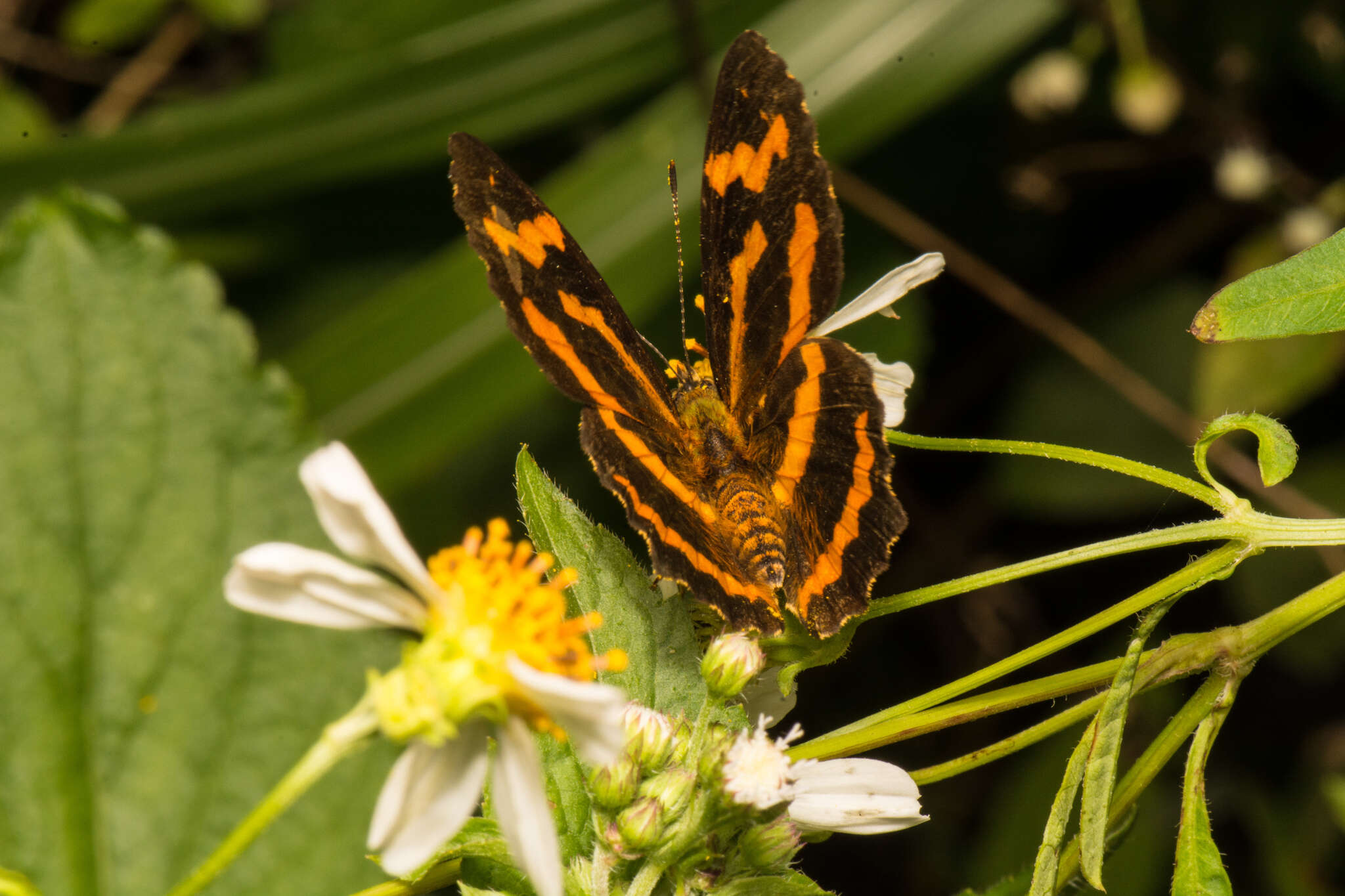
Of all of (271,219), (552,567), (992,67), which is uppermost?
(271,219)

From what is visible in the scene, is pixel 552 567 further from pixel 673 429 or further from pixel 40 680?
pixel 40 680

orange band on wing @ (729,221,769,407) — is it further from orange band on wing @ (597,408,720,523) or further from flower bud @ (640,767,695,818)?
flower bud @ (640,767,695,818)

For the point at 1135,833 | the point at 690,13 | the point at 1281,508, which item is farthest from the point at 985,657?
the point at 690,13

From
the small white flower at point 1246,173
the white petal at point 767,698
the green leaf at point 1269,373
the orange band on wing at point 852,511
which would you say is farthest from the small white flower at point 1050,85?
the white petal at point 767,698

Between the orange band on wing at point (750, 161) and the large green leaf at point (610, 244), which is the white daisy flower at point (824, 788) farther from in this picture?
the large green leaf at point (610, 244)

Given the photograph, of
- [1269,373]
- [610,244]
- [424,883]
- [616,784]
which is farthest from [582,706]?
[1269,373]

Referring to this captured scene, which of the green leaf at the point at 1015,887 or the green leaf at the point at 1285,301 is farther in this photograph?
the green leaf at the point at 1015,887
